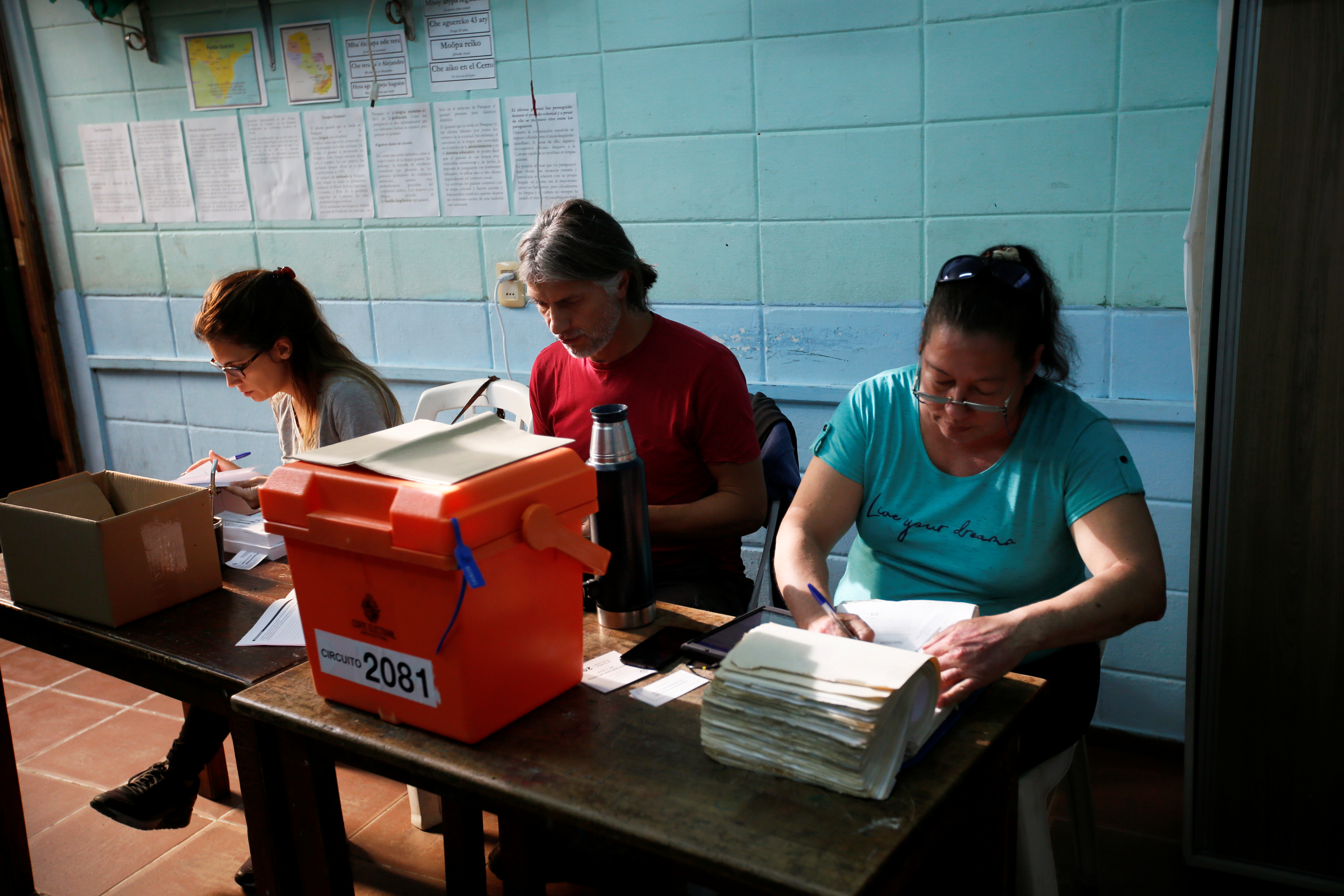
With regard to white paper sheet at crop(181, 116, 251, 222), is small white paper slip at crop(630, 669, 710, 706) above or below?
below

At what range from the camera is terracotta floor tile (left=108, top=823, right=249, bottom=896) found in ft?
6.99

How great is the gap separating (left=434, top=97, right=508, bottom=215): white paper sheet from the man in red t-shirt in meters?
1.05

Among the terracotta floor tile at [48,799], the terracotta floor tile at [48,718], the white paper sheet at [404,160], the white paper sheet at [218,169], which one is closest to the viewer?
the terracotta floor tile at [48,799]

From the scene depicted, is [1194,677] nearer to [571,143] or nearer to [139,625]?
[139,625]

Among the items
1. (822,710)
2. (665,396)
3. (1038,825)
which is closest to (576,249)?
(665,396)

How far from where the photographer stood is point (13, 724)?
287cm

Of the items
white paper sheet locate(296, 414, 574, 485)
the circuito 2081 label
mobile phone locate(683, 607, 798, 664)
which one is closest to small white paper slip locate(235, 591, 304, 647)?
the circuito 2081 label

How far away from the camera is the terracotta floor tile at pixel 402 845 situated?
217 cm

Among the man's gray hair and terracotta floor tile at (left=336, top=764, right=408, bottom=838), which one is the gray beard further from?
terracotta floor tile at (left=336, top=764, right=408, bottom=838)

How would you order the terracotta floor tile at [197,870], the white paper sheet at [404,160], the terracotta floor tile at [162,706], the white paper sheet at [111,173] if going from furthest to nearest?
the white paper sheet at [111,173], the white paper sheet at [404,160], the terracotta floor tile at [162,706], the terracotta floor tile at [197,870]

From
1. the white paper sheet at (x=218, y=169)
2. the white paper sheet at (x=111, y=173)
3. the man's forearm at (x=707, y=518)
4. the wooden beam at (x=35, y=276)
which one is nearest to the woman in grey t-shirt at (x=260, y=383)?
the man's forearm at (x=707, y=518)

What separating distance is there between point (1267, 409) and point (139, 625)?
6.58 ft

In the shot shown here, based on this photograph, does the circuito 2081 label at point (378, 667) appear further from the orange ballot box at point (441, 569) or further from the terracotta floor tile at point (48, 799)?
the terracotta floor tile at point (48, 799)

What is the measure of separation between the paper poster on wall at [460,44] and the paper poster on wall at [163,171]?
118cm
